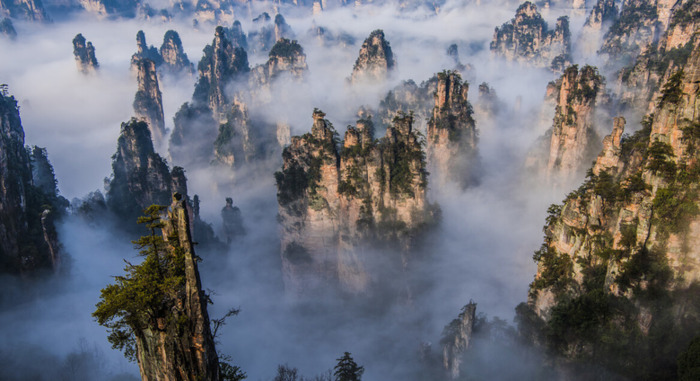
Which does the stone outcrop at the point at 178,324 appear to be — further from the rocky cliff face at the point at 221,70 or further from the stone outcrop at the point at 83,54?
the stone outcrop at the point at 83,54

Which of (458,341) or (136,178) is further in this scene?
(136,178)

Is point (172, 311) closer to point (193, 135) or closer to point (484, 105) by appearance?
point (484, 105)

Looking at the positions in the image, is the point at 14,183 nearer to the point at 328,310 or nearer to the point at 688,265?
the point at 328,310

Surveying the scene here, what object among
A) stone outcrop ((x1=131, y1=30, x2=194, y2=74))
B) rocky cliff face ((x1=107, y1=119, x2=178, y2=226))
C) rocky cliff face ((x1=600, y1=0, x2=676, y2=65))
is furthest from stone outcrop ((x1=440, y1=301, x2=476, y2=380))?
stone outcrop ((x1=131, y1=30, x2=194, y2=74))

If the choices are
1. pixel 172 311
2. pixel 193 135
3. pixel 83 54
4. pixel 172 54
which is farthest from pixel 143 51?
pixel 172 311

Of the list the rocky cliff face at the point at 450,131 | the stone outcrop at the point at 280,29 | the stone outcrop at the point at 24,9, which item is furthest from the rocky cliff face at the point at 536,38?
the stone outcrop at the point at 24,9

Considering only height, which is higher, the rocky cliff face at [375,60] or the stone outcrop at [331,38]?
the stone outcrop at [331,38]

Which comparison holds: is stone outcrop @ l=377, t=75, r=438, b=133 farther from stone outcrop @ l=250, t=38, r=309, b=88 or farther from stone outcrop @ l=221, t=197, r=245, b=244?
stone outcrop @ l=221, t=197, r=245, b=244
